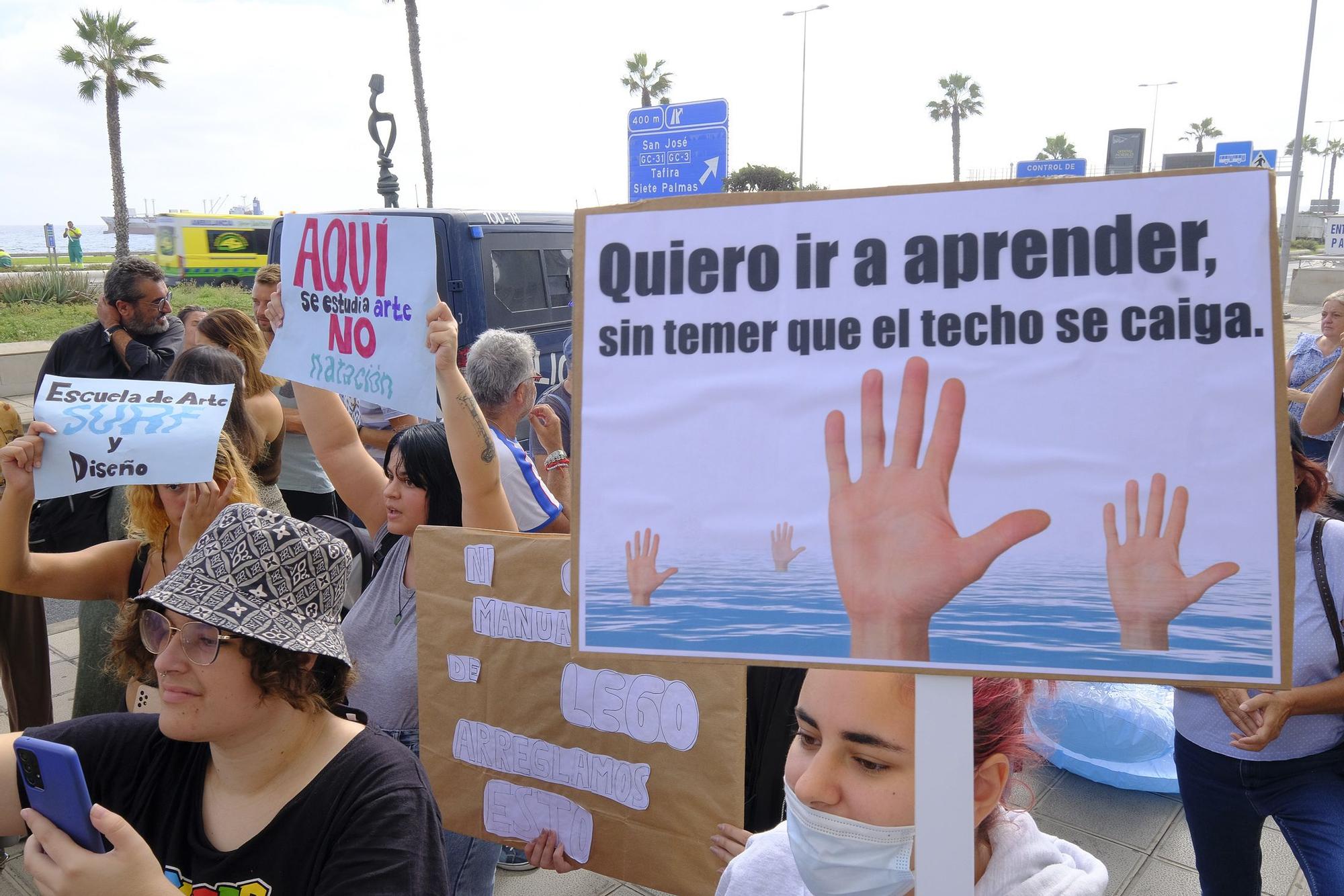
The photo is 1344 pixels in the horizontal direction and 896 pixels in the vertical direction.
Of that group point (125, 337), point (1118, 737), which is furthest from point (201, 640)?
point (125, 337)

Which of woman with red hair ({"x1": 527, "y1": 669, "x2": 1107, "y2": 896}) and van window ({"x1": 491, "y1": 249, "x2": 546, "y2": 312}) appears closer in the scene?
woman with red hair ({"x1": 527, "y1": 669, "x2": 1107, "y2": 896})

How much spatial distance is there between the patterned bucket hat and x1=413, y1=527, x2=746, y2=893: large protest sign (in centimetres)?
60

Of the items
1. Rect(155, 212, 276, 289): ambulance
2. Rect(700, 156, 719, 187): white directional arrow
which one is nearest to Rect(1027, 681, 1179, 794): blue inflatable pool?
Rect(700, 156, 719, 187): white directional arrow

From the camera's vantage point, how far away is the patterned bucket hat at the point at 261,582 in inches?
66.8

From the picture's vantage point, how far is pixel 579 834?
7.75 ft

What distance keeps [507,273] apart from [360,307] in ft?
18.5

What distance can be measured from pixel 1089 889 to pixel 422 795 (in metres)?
1.11

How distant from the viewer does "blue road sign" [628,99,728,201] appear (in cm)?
1241

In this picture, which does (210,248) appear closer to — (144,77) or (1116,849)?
(144,77)

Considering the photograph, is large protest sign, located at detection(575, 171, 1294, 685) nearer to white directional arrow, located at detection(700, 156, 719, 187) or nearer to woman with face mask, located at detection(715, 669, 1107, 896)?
woman with face mask, located at detection(715, 669, 1107, 896)

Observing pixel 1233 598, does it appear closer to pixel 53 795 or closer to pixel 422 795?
pixel 422 795

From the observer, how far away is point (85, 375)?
183 inches

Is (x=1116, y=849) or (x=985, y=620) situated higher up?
(x=985, y=620)

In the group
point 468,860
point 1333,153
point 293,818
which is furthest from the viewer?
point 1333,153
